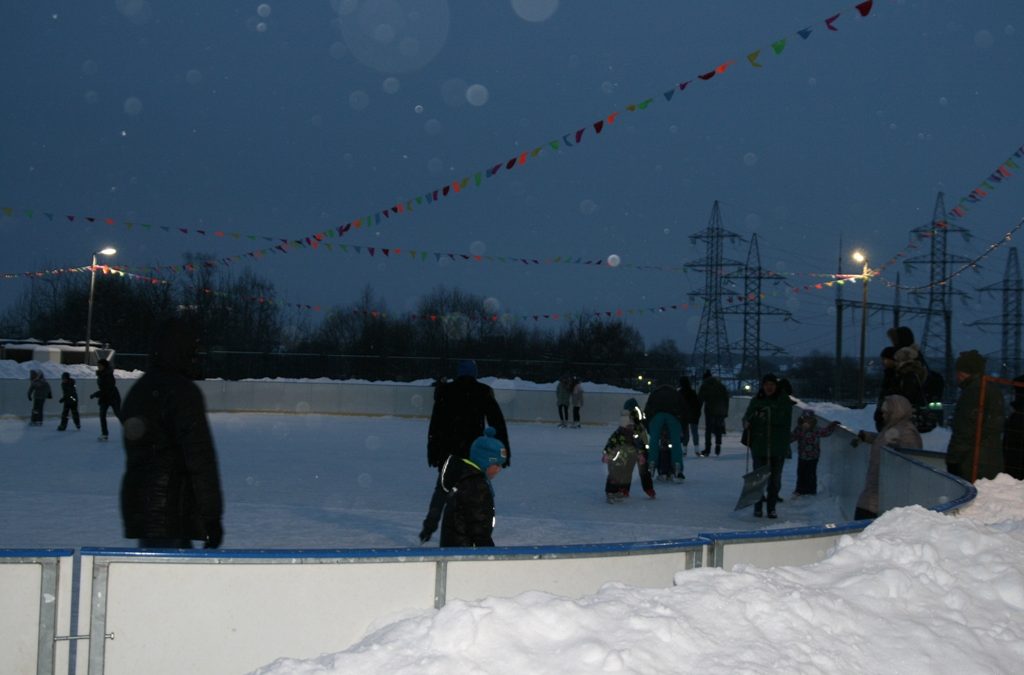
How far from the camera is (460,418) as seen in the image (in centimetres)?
669

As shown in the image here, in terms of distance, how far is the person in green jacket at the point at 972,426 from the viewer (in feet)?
24.8

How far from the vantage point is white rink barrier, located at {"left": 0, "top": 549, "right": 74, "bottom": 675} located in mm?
2998

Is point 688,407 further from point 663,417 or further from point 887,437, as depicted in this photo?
→ point 887,437

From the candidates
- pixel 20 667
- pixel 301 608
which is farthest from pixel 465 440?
pixel 20 667

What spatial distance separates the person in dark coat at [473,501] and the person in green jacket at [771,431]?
5413 mm

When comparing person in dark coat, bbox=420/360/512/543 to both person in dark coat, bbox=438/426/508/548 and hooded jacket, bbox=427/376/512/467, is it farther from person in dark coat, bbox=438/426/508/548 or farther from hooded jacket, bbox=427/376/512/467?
person in dark coat, bbox=438/426/508/548

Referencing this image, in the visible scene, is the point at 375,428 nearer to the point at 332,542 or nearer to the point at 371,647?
the point at 332,542

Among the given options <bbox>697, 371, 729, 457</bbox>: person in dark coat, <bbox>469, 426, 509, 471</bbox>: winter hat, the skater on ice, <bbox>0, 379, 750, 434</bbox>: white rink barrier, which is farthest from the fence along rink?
<bbox>0, 379, 750, 434</bbox>: white rink barrier

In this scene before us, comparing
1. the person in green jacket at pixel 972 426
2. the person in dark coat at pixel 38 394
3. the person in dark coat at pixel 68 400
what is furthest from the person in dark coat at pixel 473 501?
the person in dark coat at pixel 38 394

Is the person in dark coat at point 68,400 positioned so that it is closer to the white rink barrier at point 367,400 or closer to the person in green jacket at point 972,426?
the white rink barrier at point 367,400

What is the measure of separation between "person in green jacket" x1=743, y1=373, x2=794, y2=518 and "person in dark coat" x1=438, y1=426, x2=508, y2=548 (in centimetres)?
541

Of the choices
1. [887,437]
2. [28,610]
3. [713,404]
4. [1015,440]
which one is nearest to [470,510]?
[28,610]

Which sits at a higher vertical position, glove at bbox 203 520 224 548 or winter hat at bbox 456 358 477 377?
winter hat at bbox 456 358 477 377

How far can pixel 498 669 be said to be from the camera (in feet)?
9.93
